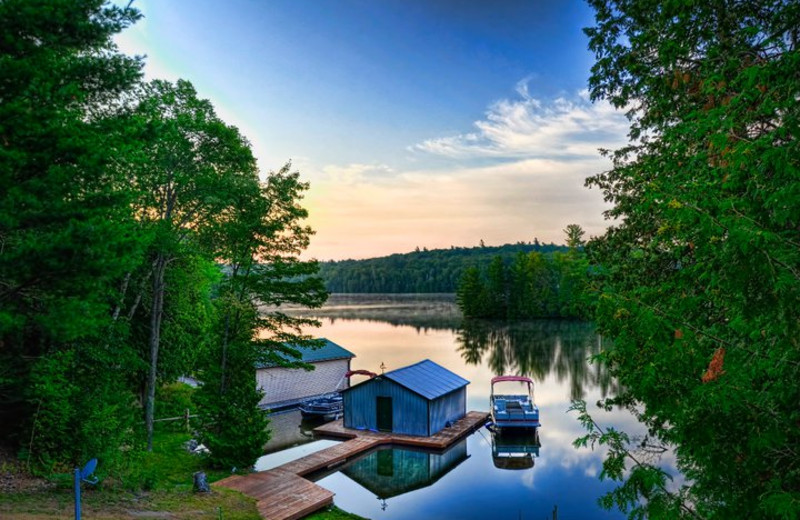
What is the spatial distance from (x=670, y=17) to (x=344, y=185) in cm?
2907

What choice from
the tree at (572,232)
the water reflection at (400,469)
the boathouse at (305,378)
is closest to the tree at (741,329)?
the water reflection at (400,469)

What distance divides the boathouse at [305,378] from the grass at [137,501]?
39.4ft

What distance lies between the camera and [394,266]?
629 feet

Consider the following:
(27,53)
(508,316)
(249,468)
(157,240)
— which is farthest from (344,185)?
(508,316)

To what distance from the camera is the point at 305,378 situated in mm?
29406

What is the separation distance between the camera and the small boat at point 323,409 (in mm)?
24953

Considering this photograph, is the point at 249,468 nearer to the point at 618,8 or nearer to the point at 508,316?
the point at 618,8

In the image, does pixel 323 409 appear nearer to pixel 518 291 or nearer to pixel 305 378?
pixel 305 378

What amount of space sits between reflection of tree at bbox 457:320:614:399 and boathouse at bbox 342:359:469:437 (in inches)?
315

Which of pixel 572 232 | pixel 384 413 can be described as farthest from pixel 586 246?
pixel 572 232

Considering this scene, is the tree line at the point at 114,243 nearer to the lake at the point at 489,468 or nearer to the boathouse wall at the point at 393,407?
the lake at the point at 489,468

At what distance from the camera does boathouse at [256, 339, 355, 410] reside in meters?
27.6

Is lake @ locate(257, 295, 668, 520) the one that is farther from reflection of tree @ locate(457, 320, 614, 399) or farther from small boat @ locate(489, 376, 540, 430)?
small boat @ locate(489, 376, 540, 430)

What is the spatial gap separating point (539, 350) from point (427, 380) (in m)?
28.4
